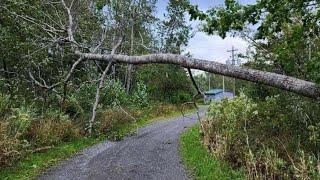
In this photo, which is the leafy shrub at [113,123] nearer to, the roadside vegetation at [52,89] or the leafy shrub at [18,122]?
the roadside vegetation at [52,89]

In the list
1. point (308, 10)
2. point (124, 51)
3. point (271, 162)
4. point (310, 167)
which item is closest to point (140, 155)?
point (271, 162)

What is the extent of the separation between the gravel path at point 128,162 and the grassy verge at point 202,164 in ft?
0.95

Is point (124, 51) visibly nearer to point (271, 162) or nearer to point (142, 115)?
point (142, 115)

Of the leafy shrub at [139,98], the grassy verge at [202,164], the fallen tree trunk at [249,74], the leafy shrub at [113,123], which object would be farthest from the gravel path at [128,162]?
the leafy shrub at [139,98]

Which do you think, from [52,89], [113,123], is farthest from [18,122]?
[113,123]

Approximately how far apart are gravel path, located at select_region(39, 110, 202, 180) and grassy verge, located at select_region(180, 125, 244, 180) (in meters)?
0.29

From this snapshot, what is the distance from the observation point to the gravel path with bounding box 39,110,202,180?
438 inches

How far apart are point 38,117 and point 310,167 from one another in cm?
1014

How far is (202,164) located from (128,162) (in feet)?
7.40

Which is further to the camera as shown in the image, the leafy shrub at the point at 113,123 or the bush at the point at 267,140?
the leafy shrub at the point at 113,123

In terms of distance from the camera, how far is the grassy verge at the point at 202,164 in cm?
1075

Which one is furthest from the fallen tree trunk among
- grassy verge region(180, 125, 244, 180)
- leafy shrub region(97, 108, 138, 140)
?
leafy shrub region(97, 108, 138, 140)

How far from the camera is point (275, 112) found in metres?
12.9

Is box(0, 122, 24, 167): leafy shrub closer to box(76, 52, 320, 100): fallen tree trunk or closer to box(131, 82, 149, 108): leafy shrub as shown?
box(76, 52, 320, 100): fallen tree trunk
